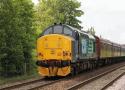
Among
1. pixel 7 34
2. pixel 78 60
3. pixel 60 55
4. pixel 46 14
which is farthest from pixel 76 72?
pixel 46 14

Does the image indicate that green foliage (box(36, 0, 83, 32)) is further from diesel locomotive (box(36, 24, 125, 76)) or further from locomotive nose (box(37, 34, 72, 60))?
locomotive nose (box(37, 34, 72, 60))

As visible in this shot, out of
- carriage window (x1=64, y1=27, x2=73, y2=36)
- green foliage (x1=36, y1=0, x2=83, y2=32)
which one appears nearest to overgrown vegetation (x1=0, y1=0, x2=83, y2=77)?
carriage window (x1=64, y1=27, x2=73, y2=36)

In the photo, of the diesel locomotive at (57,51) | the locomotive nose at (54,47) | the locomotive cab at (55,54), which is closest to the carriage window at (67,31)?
the diesel locomotive at (57,51)

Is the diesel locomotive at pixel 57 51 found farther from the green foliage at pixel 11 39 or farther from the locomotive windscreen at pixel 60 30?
the green foliage at pixel 11 39

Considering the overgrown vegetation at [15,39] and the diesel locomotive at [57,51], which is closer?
the diesel locomotive at [57,51]

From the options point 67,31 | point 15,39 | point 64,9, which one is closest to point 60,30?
point 67,31

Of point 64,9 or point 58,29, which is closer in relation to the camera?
point 58,29

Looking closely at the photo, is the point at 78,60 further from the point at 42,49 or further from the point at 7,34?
the point at 7,34

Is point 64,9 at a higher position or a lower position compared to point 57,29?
higher

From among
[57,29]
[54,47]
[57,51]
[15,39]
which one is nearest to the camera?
[57,51]

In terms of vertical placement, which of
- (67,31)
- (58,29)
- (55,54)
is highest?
(58,29)

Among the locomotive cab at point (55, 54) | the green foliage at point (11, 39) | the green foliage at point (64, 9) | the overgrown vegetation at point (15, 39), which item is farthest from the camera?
the green foliage at point (64, 9)

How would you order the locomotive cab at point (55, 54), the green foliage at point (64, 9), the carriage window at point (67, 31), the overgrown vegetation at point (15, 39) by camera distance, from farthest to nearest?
the green foliage at point (64, 9), the overgrown vegetation at point (15, 39), the carriage window at point (67, 31), the locomotive cab at point (55, 54)

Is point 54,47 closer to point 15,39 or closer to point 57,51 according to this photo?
point 57,51
